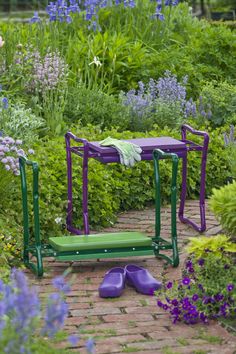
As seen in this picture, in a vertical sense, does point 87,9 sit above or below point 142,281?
above

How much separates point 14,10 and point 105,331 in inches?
856

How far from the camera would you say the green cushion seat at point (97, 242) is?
18.9 ft

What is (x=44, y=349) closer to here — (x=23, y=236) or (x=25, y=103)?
(x=23, y=236)

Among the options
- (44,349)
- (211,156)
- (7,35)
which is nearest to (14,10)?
(7,35)

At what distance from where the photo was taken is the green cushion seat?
5.75m

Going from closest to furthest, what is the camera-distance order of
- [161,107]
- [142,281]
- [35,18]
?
[142,281] → [161,107] → [35,18]

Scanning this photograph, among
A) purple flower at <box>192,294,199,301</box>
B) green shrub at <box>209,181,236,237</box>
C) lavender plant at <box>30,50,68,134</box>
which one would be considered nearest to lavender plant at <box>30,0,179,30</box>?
lavender plant at <box>30,50,68,134</box>

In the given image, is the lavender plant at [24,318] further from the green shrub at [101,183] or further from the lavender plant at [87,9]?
the lavender plant at [87,9]

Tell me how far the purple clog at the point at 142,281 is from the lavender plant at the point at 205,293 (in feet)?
0.40

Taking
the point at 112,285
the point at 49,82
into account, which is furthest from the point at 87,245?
the point at 49,82

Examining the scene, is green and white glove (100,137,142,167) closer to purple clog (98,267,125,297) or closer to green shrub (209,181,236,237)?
purple clog (98,267,125,297)

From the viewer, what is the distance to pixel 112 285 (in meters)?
5.32

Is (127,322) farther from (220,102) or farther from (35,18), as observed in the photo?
(35,18)

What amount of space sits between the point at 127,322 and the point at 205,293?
453 mm
